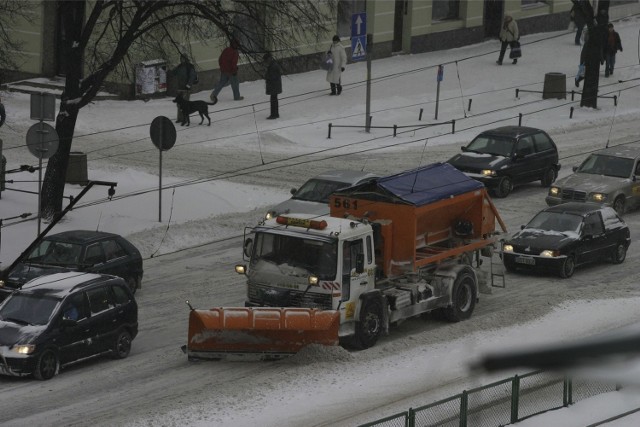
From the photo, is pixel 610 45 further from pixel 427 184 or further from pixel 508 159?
pixel 427 184

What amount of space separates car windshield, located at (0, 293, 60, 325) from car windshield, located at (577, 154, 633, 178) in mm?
16935

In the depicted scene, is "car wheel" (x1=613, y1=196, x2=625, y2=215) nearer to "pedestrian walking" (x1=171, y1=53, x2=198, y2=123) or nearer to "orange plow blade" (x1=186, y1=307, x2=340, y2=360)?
"orange plow blade" (x1=186, y1=307, x2=340, y2=360)

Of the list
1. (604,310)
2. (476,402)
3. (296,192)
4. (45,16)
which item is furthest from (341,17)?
(476,402)

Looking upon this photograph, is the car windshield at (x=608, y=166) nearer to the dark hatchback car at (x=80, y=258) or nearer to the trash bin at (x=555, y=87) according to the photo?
the trash bin at (x=555, y=87)

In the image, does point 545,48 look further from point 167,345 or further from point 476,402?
point 476,402

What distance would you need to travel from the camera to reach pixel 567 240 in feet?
74.7

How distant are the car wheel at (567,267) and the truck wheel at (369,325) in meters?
6.50

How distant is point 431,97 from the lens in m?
40.3

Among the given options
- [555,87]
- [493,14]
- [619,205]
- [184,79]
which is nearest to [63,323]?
[619,205]

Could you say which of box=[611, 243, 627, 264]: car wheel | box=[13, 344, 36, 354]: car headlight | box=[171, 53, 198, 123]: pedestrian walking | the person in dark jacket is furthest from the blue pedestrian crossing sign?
box=[13, 344, 36, 354]: car headlight

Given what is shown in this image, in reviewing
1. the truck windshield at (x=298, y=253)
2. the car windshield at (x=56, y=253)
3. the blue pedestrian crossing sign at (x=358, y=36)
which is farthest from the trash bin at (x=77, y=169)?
the truck windshield at (x=298, y=253)

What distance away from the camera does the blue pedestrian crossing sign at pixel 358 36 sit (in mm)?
34875

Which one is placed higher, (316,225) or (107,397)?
(316,225)

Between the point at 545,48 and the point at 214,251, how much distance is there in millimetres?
28805
